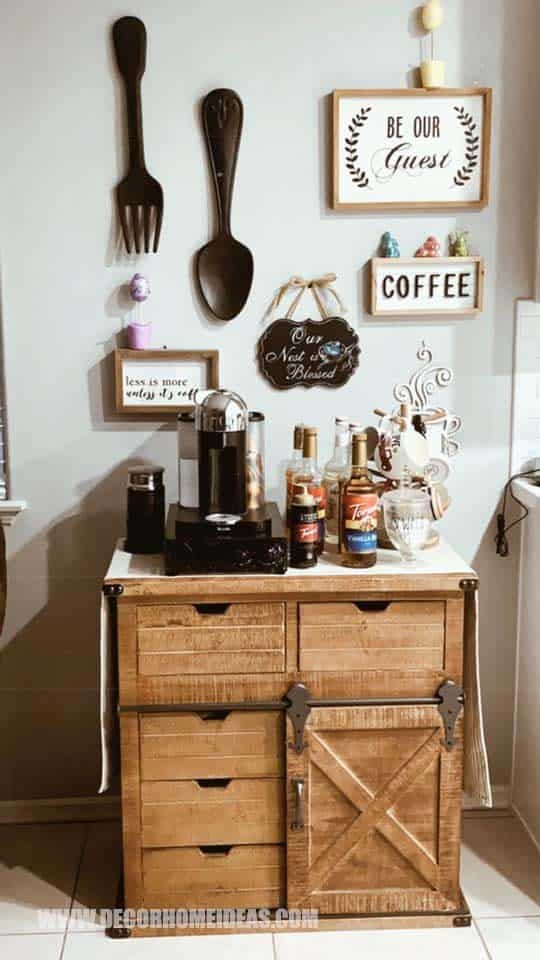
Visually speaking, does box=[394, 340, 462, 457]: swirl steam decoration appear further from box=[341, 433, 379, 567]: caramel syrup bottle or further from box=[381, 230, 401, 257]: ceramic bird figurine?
box=[341, 433, 379, 567]: caramel syrup bottle

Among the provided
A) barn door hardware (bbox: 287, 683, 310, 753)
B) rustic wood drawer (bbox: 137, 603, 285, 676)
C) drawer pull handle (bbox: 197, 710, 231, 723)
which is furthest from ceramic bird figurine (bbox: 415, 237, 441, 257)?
drawer pull handle (bbox: 197, 710, 231, 723)

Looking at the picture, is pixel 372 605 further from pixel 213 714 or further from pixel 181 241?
pixel 181 241

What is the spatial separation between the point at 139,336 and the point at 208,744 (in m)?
1.03

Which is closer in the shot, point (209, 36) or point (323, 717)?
point (323, 717)

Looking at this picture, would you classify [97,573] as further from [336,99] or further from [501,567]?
[336,99]

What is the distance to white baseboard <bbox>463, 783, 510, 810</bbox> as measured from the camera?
324 cm

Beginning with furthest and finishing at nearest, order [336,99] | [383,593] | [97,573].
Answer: [97,573] → [336,99] → [383,593]

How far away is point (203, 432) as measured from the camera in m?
2.69

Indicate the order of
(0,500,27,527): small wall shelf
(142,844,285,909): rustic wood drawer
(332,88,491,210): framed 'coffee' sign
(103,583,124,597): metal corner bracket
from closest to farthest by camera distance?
(103,583,124,597): metal corner bracket
(142,844,285,909): rustic wood drawer
(332,88,491,210): framed 'coffee' sign
(0,500,27,527): small wall shelf

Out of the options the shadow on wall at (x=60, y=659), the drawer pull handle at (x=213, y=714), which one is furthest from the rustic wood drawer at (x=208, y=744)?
the shadow on wall at (x=60, y=659)

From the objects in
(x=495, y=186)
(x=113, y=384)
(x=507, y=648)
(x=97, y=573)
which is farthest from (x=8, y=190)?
(x=507, y=648)

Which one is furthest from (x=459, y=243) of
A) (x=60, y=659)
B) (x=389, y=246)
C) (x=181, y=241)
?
(x=60, y=659)

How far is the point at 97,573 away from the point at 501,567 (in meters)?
1.10

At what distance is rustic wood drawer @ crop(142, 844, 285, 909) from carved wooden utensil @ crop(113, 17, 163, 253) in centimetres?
149
